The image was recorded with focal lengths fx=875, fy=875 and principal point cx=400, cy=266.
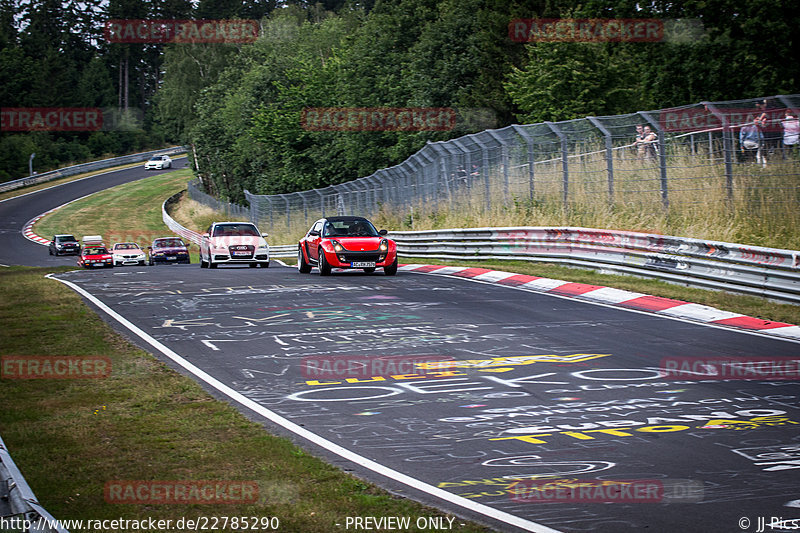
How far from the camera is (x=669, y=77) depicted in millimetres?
34344

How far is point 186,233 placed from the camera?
6400 cm

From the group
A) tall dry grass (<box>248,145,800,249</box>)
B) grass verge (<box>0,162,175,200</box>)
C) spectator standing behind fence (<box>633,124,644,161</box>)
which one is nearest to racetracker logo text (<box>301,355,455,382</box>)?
tall dry grass (<box>248,145,800,249</box>)

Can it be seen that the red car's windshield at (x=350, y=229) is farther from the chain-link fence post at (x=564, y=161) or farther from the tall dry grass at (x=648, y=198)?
the chain-link fence post at (x=564, y=161)

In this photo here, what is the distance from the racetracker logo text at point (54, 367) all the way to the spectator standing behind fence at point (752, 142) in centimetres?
1119

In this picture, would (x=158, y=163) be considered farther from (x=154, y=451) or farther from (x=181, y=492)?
(x=181, y=492)

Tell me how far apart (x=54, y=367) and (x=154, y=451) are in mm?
4090

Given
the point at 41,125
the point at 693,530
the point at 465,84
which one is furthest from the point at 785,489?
the point at 41,125

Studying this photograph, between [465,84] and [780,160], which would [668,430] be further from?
[465,84]

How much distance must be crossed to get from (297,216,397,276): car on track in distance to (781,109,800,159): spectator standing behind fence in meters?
8.84

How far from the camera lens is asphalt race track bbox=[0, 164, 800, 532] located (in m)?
5.27

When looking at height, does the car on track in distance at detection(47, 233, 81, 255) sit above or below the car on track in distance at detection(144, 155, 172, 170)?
below

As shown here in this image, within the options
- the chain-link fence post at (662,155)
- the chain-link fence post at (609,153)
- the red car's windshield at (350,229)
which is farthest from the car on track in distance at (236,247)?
the chain-link fence post at (662,155)

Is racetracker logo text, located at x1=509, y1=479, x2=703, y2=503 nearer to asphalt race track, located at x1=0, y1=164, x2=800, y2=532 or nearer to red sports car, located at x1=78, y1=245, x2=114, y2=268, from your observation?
asphalt race track, located at x1=0, y1=164, x2=800, y2=532

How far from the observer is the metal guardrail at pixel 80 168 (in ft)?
285
